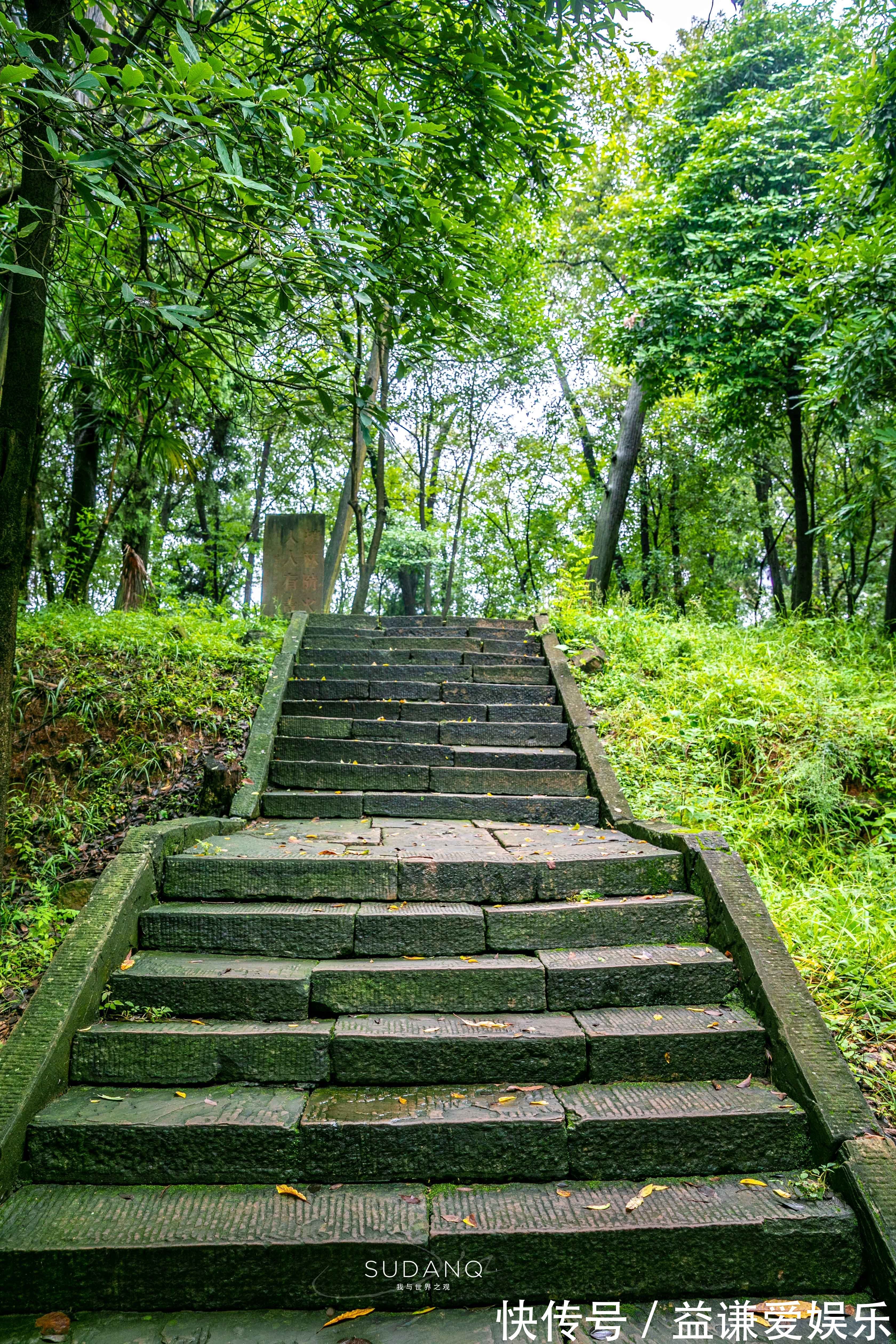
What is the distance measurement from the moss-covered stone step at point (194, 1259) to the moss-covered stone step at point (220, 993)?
69 cm

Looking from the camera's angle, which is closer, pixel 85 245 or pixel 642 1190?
pixel 642 1190

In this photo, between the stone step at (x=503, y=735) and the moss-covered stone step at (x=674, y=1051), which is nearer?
the moss-covered stone step at (x=674, y=1051)

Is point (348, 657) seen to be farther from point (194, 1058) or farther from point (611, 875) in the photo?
point (194, 1058)

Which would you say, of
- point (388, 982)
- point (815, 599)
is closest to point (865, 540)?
point (815, 599)

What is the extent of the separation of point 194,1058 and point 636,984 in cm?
174

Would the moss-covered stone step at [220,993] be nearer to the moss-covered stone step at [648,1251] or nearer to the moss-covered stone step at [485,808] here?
the moss-covered stone step at [648,1251]

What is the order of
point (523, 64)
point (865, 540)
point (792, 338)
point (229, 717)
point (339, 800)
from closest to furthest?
point (523, 64), point (339, 800), point (229, 717), point (792, 338), point (865, 540)

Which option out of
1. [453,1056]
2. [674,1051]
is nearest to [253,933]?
[453,1056]

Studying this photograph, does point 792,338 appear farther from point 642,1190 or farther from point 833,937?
point 642,1190

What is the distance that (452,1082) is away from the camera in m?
2.67

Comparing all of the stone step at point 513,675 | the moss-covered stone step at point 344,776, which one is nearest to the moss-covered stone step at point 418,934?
the moss-covered stone step at point 344,776

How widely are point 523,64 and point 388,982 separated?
4.41 metres

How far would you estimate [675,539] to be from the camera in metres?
17.3

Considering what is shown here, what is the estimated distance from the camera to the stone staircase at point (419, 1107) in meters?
2.14
